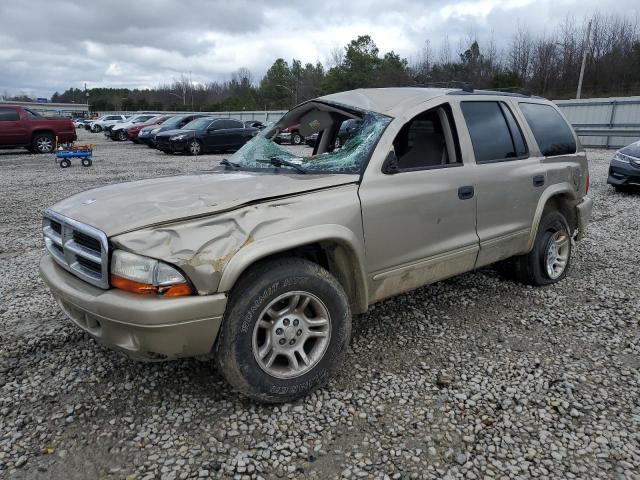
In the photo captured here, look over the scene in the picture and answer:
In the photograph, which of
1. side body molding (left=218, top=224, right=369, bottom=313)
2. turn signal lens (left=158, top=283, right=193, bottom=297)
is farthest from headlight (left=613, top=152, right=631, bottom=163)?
turn signal lens (left=158, top=283, right=193, bottom=297)

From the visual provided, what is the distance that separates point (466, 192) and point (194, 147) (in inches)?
634

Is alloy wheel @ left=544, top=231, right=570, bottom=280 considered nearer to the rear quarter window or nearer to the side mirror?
the rear quarter window

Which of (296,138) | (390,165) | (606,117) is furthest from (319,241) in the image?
(606,117)

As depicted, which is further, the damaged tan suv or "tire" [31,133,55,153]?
"tire" [31,133,55,153]

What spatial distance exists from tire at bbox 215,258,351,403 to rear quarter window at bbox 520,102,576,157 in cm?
266

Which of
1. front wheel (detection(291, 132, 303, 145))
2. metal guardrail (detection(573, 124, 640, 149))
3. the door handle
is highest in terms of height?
metal guardrail (detection(573, 124, 640, 149))

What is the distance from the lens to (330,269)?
2.97 metres

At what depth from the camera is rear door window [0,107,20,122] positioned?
16.6m

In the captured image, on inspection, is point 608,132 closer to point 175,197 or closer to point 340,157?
point 340,157

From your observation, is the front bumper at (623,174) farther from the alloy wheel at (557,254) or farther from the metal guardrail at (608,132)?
→ the metal guardrail at (608,132)

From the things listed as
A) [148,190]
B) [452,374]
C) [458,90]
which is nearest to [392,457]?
[452,374]

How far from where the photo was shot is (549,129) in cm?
442

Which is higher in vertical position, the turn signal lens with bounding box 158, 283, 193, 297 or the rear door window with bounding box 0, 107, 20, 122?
the rear door window with bounding box 0, 107, 20, 122

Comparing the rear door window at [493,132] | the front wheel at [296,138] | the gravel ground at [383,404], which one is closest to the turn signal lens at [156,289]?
the gravel ground at [383,404]
